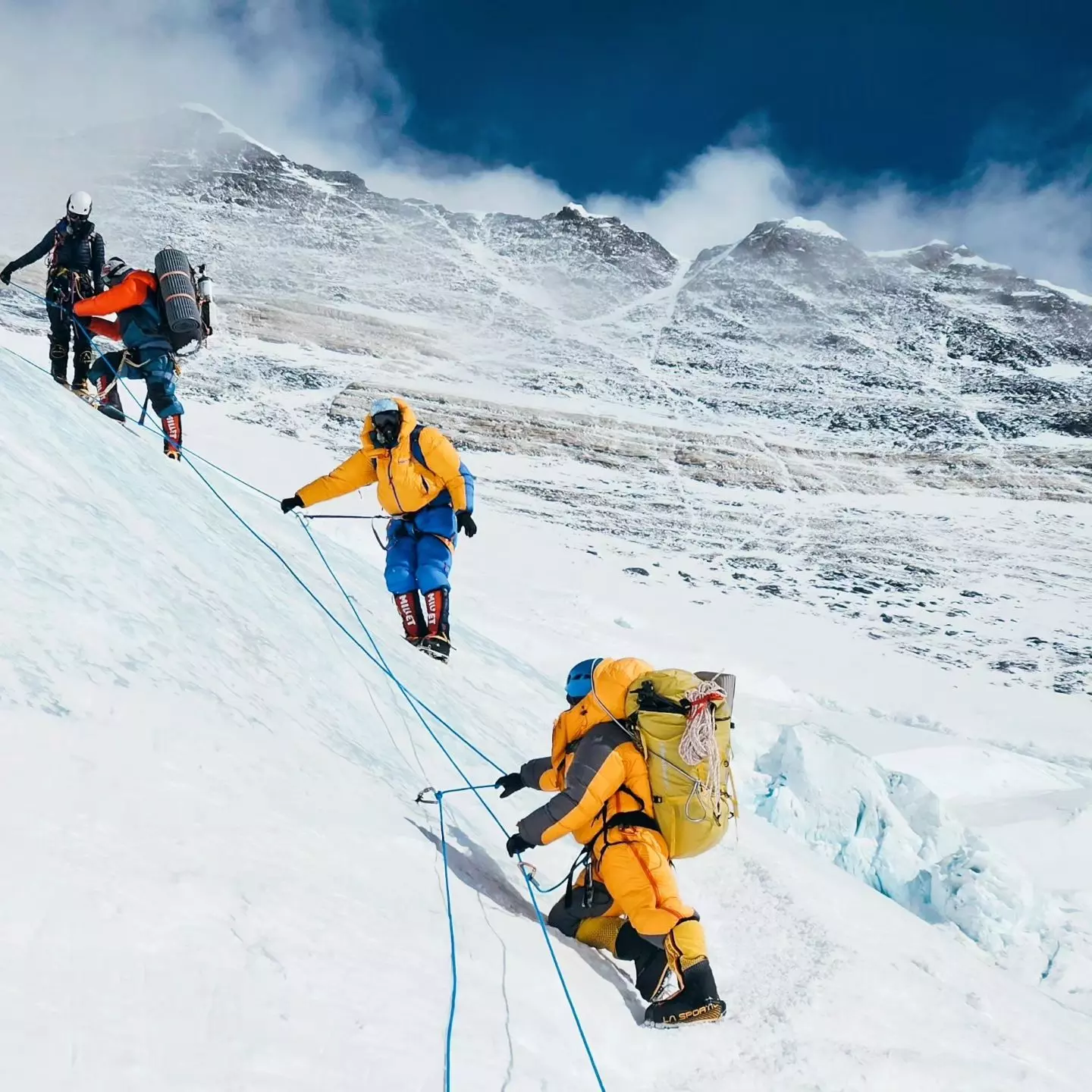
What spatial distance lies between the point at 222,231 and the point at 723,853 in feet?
280

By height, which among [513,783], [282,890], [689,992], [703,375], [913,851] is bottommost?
[913,851]

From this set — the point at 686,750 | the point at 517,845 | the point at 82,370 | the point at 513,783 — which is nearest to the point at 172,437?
the point at 82,370

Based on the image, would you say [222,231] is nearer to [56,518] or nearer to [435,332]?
[435,332]

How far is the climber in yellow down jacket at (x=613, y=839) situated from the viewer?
344 cm

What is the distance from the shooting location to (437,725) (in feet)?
16.6

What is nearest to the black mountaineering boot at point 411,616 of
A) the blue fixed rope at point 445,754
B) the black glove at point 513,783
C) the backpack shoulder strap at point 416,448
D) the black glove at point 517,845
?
the blue fixed rope at point 445,754

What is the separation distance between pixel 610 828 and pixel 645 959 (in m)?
0.52

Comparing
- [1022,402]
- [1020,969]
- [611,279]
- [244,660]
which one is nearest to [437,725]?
[244,660]

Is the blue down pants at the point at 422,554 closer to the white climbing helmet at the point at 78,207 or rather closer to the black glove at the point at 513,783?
the black glove at the point at 513,783

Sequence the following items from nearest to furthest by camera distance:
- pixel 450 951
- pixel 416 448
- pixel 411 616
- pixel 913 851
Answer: pixel 450 951 < pixel 416 448 < pixel 411 616 < pixel 913 851

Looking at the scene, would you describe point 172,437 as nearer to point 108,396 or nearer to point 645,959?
point 108,396

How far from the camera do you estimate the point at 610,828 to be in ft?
12.0

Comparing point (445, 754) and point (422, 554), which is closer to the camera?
point (445, 754)

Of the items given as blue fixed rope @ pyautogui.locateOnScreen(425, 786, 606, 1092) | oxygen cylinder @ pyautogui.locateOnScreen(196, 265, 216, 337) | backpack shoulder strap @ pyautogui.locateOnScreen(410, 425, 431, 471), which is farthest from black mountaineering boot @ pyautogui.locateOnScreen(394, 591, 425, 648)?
blue fixed rope @ pyautogui.locateOnScreen(425, 786, 606, 1092)
